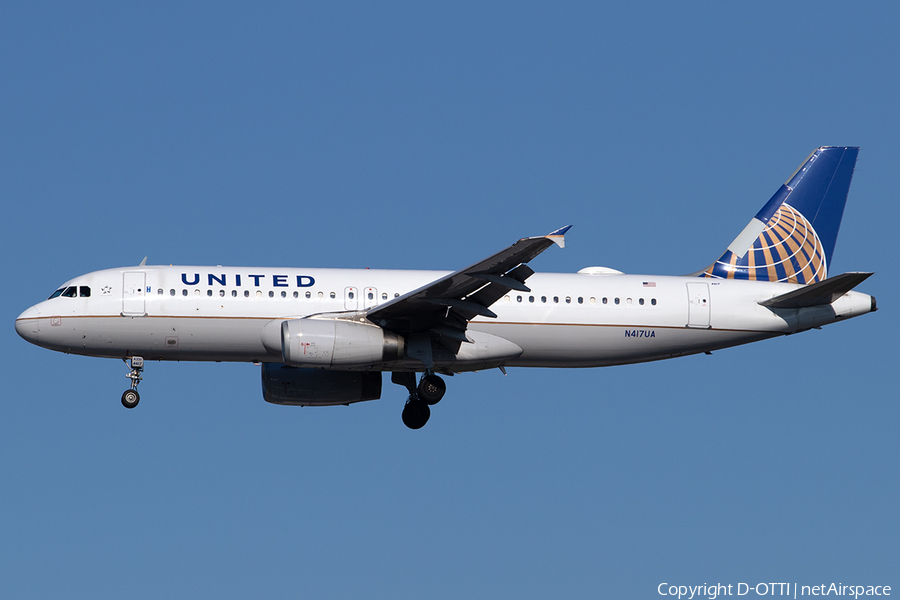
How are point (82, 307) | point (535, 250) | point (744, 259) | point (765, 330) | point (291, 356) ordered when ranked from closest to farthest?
point (535, 250), point (291, 356), point (82, 307), point (765, 330), point (744, 259)

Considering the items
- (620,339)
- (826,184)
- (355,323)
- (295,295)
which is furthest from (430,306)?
(826,184)

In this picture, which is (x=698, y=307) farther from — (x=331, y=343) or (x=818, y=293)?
(x=331, y=343)

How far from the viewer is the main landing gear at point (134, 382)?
3133 centimetres

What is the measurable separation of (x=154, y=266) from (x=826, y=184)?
2078 centimetres

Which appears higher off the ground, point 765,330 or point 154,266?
point 154,266

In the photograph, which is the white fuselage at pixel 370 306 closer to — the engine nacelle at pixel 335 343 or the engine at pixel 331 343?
the engine at pixel 331 343

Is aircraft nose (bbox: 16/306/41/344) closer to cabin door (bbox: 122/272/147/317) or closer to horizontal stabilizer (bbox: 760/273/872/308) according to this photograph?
cabin door (bbox: 122/272/147/317)

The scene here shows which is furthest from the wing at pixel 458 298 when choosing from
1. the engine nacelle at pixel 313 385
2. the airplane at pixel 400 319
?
the engine nacelle at pixel 313 385

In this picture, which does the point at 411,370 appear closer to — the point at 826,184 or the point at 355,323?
the point at 355,323

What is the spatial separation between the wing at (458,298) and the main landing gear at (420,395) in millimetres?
1184

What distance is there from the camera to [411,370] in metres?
31.5

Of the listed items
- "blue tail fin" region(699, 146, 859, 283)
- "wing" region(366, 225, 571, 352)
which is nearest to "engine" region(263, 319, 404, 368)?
"wing" region(366, 225, 571, 352)

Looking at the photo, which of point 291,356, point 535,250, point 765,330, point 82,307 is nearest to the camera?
point 535,250

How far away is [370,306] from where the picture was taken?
3139 centimetres
